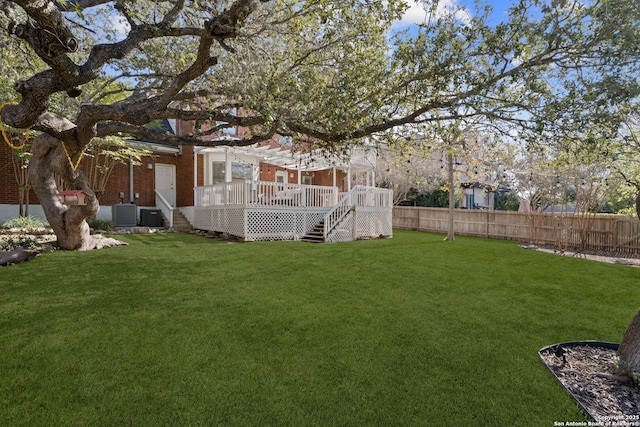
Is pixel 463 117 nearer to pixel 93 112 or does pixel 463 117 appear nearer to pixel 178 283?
pixel 178 283

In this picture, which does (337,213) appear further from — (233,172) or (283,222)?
(233,172)

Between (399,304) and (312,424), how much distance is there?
286cm

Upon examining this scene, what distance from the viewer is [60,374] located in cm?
271

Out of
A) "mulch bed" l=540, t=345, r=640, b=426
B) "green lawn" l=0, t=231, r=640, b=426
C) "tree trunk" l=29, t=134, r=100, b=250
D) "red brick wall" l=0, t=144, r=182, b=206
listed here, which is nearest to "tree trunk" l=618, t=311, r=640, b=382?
"mulch bed" l=540, t=345, r=640, b=426

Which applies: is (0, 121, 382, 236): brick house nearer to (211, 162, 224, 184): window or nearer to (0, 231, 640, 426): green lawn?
(211, 162, 224, 184): window

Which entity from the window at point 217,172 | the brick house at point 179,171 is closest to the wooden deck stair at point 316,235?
the brick house at point 179,171

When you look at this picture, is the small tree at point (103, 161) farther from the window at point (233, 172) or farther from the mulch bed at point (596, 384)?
the mulch bed at point (596, 384)

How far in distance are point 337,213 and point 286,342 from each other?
394 inches

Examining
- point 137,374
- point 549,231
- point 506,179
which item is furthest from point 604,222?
point 137,374

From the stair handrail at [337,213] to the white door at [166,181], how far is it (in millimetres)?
8664

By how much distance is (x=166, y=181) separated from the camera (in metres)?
16.7

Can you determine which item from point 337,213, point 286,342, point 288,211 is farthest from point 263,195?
point 286,342

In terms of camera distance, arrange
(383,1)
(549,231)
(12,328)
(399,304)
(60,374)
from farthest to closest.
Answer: (549,231), (383,1), (399,304), (12,328), (60,374)

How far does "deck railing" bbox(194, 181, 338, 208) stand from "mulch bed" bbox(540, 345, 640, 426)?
9762mm
